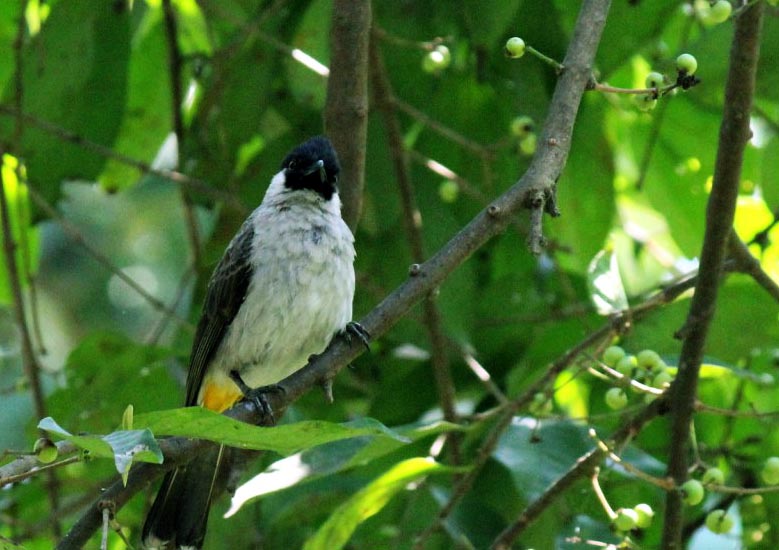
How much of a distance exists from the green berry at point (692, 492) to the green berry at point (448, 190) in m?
1.48

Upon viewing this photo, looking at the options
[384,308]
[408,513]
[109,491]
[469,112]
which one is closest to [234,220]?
[469,112]

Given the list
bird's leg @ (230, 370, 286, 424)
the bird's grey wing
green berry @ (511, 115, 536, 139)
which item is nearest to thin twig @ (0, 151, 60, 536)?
the bird's grey wing

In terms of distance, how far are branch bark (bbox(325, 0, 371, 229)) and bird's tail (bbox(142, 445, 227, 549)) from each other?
81 centimetres

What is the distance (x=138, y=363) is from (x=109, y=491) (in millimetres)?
1370

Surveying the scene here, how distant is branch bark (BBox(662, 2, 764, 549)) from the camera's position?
257 centimetres

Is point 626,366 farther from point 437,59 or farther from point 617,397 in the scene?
point 437,59

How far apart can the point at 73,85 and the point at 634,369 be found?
6.07 feet

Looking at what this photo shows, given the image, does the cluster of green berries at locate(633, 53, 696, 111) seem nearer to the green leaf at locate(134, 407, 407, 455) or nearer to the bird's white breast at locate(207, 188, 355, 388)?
the green leaf at locate(134, 407, 407, 455)

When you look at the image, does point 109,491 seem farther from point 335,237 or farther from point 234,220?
point 234,220

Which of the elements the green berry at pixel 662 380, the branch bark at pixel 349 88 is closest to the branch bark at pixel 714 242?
the green berry at pixel 662 380

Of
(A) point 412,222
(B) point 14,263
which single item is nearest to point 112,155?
(B) point 14,263

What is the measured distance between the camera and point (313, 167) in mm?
3281

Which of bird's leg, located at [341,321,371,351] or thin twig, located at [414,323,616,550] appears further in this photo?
thin twig, located at [414,323,616,550]

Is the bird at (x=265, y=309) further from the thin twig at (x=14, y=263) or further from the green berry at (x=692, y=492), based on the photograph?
the green berry at (x=692, y=492)
